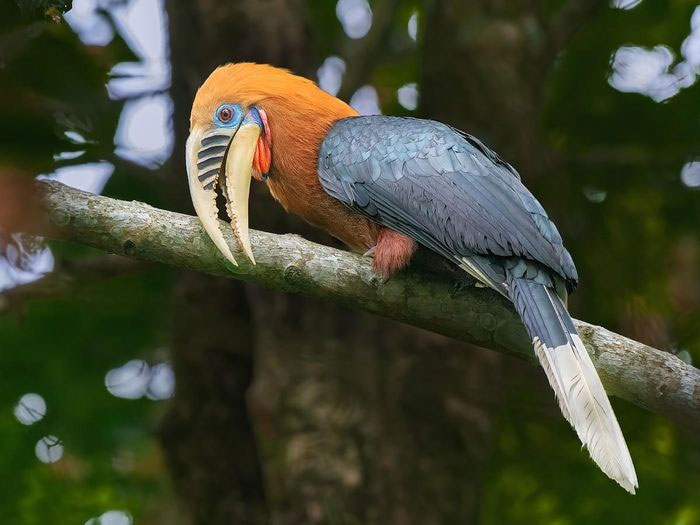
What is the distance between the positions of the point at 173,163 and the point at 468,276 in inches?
127

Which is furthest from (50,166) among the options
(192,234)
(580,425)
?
(580,425)

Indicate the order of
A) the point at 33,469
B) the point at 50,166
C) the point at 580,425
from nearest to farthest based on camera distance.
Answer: the point at 580,425
the point at 50,166
the point at 33,469

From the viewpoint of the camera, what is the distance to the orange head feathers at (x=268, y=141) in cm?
495

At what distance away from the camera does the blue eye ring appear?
201 inches

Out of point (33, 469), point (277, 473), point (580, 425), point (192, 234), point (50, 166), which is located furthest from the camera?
point (33, 469)

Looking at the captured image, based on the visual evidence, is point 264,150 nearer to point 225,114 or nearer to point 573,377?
point 225,114

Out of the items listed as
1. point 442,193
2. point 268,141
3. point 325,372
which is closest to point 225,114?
point 268,141

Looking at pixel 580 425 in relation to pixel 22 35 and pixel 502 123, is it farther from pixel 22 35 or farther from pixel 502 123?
pixel 502 123

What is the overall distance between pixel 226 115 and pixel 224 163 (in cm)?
23

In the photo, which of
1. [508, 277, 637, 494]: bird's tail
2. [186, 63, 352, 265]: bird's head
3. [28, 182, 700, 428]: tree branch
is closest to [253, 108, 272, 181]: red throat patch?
[186, 63, 352, 265]: bird's head

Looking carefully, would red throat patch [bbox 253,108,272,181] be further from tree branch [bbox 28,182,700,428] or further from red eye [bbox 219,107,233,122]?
tree branch [bbox 28,182,700,428]

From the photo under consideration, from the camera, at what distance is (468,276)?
4.54 meters

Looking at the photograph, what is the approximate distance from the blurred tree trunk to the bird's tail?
2448 mm

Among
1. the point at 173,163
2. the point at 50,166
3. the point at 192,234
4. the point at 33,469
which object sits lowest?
the point at 33,469
